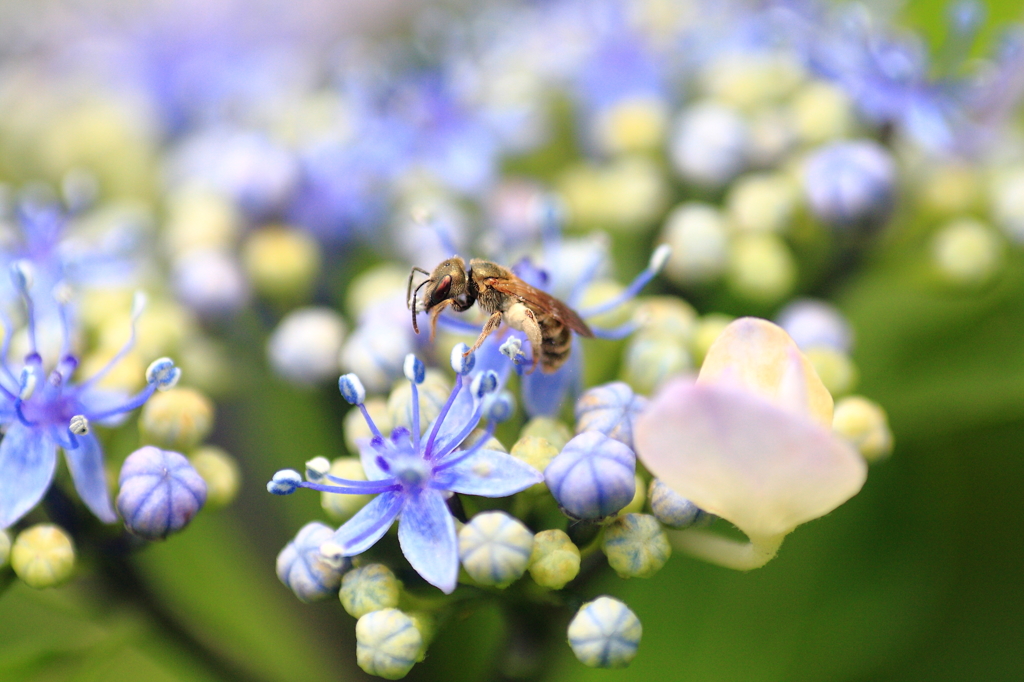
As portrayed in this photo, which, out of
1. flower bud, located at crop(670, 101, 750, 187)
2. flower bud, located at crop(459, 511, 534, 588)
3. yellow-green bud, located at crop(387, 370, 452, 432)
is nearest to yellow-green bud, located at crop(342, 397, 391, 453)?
yellow-green bud, located at crop(387, 370, 452, 432)

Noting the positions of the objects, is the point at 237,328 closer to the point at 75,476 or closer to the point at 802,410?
the point at 75,476

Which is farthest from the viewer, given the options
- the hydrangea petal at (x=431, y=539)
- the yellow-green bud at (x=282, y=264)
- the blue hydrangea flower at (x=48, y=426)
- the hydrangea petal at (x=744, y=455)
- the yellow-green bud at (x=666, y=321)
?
the yellow-green bud at (x=282, y=264)

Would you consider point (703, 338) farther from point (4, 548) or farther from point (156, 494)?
point (4, 548)

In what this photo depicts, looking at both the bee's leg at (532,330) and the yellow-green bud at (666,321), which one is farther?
the yellow-green bud at (666,321)

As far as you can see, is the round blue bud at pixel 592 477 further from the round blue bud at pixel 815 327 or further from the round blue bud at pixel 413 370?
the round blue bud at pixel 815 327

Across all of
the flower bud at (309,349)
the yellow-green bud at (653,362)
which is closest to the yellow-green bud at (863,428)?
the yellow-green bud at (653,362)
